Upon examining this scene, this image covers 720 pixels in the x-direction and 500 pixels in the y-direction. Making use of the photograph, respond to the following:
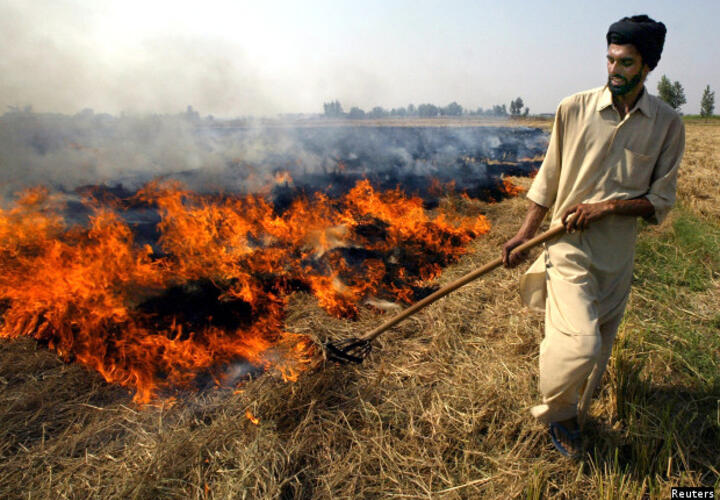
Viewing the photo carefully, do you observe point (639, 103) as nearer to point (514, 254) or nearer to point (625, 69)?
point (625, 69)

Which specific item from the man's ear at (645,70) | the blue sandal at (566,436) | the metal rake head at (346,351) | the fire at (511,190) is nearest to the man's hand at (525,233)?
the man's ear at (645,70)

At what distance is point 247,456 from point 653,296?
4.05 meters

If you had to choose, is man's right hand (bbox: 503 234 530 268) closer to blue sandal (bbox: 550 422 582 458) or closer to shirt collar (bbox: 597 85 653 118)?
shirt collar (bbox: 597 85 653 118)

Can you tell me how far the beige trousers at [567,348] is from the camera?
1.85m

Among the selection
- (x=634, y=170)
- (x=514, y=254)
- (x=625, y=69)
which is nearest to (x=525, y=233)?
(x=514, y=254)

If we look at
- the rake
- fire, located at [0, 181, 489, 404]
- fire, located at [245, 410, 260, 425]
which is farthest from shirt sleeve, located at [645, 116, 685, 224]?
fire, located at [245, 410, 260, 425]

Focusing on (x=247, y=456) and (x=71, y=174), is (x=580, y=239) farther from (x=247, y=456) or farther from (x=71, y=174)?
(x=71, y=174)

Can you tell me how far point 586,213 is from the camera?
6.44 feet

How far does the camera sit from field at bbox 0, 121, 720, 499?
2.14 meters

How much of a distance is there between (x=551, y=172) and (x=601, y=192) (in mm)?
287

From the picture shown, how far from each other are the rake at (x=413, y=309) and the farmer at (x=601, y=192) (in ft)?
0.40

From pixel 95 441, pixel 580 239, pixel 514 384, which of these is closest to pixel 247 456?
pixel 95 441

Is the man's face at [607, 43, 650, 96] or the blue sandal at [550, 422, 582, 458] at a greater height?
the man's face at [607, 43, 650, 96]

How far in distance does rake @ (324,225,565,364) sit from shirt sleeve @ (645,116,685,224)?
45 centimetres
